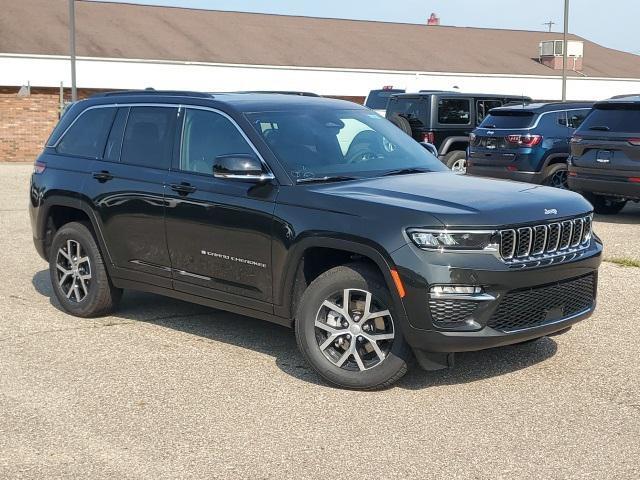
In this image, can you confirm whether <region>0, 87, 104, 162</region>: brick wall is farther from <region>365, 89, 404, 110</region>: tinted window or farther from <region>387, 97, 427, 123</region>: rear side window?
<region>387, 97, 427, 123</region>: rear side window

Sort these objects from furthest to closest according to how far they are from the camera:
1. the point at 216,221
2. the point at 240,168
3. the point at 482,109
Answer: the point at 482,109
the point at 216,221
the point at 240,168

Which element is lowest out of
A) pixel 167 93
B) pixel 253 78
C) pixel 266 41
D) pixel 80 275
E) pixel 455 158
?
pixel 80 275

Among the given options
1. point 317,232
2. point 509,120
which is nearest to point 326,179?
point 317,232

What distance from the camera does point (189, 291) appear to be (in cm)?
689

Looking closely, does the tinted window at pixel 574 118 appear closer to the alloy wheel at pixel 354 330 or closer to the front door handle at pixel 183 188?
the front door handle at pixel 183 188

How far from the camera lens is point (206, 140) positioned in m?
6.91

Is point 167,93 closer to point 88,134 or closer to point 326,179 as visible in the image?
point 88,134

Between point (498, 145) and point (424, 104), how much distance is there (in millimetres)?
3654

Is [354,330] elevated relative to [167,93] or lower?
lower

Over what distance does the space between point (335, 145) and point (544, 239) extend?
1.69m

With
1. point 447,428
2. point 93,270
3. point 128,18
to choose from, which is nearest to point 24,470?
point 447,428

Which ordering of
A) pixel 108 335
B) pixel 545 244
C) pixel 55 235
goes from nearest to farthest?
pixel 545 244 < pixel 108 335 < pixel 55 235

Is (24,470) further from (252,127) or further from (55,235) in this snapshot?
(55,235)

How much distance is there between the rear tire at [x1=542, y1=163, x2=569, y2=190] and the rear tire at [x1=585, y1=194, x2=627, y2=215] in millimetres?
563
